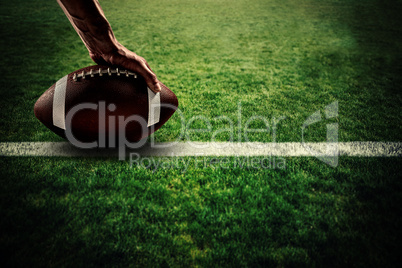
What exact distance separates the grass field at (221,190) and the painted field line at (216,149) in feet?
0.25

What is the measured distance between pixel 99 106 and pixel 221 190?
1.00 m

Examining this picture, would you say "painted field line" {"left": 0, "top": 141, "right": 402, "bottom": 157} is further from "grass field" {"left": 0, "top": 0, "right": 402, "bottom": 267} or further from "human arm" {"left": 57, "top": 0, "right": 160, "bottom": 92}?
"human arm" {"left": 57, "top": 0, "right": 160, "bottom": 92}

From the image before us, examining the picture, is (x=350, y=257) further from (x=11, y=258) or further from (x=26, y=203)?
(x=26, y=203)

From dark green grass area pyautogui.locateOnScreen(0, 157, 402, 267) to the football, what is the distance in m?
0.26

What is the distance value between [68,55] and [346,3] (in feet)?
31.8

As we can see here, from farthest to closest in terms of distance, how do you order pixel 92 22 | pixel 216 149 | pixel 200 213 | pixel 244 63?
pixel 244 63 < pixel 216 149 < pixel 92 22 < pixel 200 213

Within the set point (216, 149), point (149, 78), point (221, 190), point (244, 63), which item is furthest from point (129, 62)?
point (244, 63)

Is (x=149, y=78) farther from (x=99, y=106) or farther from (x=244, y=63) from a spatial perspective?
(x=244, y=63)

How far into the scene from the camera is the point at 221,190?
4.80 ft

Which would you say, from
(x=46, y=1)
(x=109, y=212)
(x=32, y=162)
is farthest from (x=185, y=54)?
(x=46, y=1)

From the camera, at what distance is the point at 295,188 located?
149cm

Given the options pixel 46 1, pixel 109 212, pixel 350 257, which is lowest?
pixel 350 257

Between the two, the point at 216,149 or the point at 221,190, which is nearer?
the point at 221,190

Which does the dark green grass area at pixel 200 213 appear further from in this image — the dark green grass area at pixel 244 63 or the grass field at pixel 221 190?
the dark green grass area at pixel 244 63
